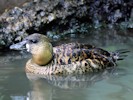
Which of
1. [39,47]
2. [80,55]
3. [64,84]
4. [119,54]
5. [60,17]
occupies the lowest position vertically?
[64,84]

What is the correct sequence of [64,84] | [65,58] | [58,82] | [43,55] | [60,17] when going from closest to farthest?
1. [64,84]
2. [58,82]
3. [65,58]
4. [43,55]
5. [60,17]

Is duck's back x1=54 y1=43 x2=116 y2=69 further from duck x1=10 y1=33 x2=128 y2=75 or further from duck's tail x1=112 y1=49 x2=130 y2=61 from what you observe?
duck's tail x1=112 y1=49 x2=130 y2=61

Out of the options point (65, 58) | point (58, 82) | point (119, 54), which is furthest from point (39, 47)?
point (119, 54)

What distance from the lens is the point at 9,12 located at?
10719 mm

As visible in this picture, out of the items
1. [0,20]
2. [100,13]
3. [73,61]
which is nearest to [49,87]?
[73,61]

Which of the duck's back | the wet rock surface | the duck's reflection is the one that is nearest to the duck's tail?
the duck's back

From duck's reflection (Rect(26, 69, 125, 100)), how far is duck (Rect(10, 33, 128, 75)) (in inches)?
4.8

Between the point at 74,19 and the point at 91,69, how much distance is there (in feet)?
11.4

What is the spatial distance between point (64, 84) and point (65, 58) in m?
0.76

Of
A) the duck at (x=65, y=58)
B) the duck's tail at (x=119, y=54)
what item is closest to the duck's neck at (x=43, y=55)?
the duck at (x=65, y=58)

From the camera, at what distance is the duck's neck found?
8.52m

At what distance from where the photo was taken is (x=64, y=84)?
7.72m

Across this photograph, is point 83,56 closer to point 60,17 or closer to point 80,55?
point 80,55

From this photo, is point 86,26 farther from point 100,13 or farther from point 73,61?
point 73,61
